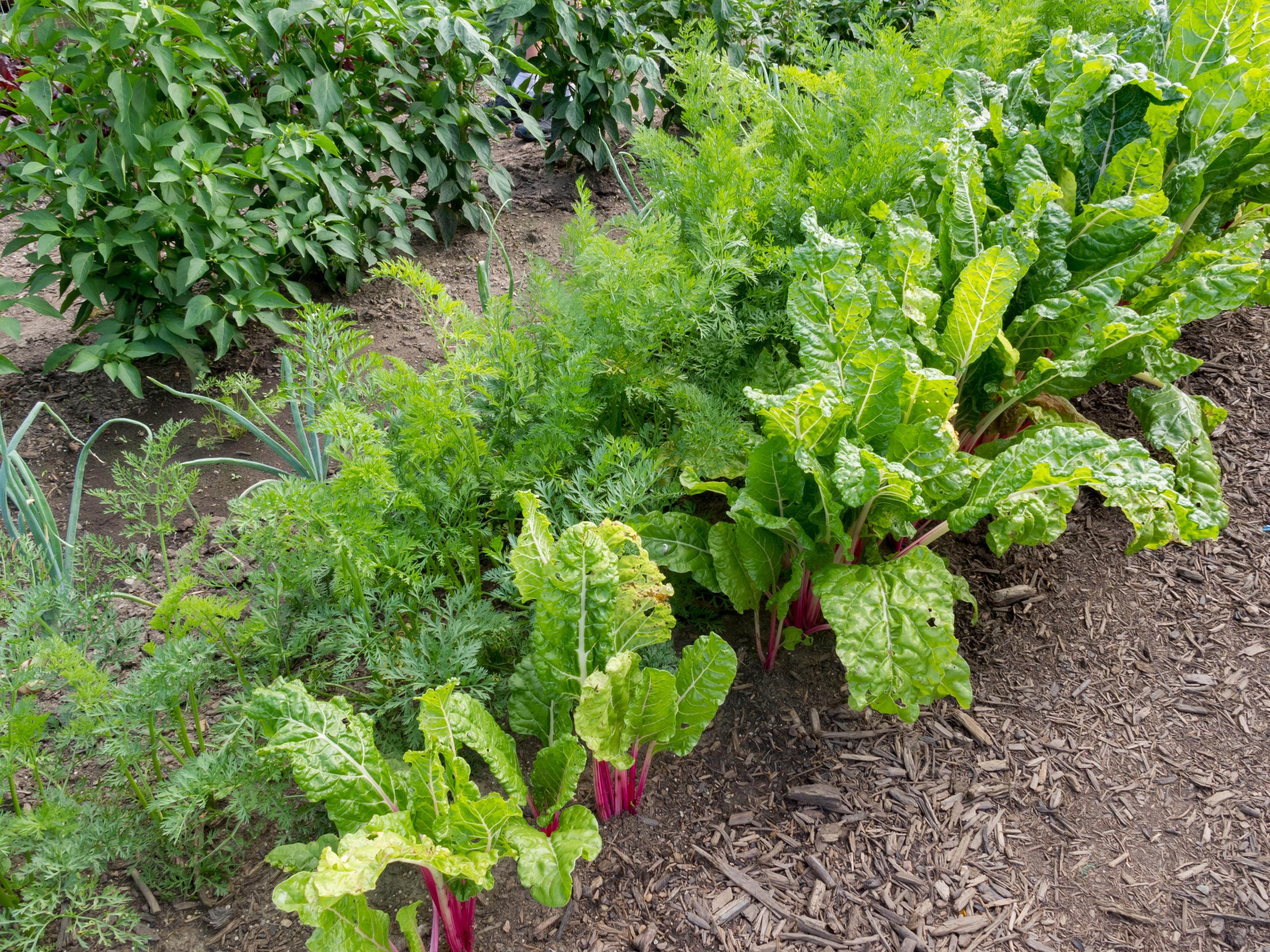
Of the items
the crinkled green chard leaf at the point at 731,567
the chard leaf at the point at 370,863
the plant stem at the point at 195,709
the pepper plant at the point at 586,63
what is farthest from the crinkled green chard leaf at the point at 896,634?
the pepper plant at the point at 586,63

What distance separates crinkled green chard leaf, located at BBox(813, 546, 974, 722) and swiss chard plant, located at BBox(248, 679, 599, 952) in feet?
2.43

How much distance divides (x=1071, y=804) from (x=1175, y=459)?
1235mm

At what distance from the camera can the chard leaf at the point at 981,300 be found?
2.36 meters

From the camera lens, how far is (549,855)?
5.63 feet

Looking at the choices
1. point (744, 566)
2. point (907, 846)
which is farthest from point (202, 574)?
point (907, 846)

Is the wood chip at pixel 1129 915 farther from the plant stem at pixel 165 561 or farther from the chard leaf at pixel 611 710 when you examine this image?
the plant stem at pixel 165 561

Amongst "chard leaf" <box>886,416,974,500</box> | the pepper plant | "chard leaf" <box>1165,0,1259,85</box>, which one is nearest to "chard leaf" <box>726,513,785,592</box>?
"chard leaf" <box>886,416,974,500</box>

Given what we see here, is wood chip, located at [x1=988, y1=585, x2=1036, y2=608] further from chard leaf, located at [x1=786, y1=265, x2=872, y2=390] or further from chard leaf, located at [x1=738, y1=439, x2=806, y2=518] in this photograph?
chard leaf, located at [x1=786, y1=265, x2=872, y2=390]

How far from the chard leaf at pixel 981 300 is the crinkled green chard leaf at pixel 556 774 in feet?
5.27

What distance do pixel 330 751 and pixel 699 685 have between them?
875 mm

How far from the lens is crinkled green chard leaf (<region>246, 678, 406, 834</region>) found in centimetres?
171

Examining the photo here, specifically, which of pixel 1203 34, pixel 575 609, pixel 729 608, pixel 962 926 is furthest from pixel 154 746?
pixel 1203 34

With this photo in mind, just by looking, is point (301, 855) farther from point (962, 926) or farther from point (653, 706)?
point (962, 926)

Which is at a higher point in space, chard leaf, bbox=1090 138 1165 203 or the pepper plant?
Result: the pepper plant
